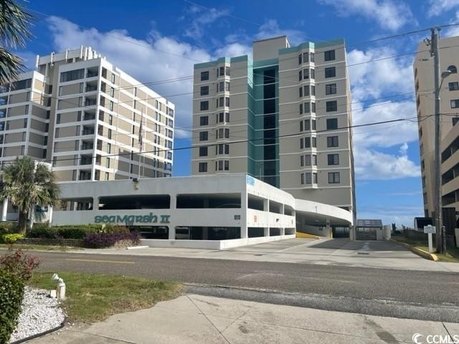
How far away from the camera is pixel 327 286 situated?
11.6 m

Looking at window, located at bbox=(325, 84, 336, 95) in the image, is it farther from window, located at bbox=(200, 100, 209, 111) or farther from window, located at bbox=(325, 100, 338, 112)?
window, located at bbox=(200, 100, 209, 111)

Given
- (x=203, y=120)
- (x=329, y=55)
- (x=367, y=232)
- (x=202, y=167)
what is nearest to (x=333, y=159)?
(x=367, y=232)

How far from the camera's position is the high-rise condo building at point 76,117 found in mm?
80206

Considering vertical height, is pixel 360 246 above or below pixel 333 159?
below

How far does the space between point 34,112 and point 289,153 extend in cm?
5291

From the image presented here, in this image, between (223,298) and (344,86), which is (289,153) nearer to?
(344,86)

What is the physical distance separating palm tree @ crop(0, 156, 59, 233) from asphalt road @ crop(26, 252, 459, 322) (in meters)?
21.0

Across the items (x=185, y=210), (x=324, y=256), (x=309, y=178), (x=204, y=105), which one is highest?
(x=204, y=105)

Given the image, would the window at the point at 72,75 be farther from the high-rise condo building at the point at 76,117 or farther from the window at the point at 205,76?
the window at the point at 205,76

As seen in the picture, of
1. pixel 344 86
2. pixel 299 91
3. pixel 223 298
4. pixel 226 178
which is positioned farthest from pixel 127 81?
pixel 223 298

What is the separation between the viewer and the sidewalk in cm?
645

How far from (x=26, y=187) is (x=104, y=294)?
29.9 meters

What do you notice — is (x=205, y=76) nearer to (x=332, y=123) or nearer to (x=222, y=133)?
(x=222, y=133)

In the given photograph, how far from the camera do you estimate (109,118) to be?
3300 inches
